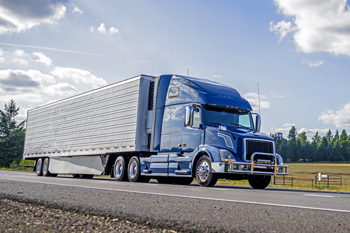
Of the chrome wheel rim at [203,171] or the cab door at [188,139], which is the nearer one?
the chrome wheel rim at [203,171]

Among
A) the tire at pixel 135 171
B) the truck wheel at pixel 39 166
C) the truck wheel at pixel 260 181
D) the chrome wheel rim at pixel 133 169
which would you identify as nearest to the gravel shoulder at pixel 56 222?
the truck wheel at pixel 260 181

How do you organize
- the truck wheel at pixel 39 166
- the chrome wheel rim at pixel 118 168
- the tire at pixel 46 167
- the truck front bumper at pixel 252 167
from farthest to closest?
the truck wheel at pixel 39 166 → the tire at pixel 46 167 → the chrome wheel rim at pixel 118 168 → the truck front bumper at pixel 252 167

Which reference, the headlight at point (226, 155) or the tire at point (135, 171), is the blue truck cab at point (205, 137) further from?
the tire at point (135, 171)

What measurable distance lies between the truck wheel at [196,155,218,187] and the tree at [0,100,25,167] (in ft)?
243

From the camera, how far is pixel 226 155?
11.8m

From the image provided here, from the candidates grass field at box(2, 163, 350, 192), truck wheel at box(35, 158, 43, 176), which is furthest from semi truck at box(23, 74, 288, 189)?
grass field at box(2, 163, 350, 192)

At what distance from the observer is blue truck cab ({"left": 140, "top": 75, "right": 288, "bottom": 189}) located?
12.1 meters

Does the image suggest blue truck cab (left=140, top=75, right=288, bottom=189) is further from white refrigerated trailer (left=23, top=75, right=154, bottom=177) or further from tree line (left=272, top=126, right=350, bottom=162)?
tree line (left=272, top=126, right=350, bottom=162)

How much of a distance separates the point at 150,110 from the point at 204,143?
373cm

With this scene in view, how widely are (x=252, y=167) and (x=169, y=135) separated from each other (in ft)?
11.1

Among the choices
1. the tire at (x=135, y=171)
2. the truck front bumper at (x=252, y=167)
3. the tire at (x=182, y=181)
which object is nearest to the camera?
the truck front bumper at (x=252, y=167)

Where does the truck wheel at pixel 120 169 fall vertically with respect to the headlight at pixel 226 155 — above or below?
below

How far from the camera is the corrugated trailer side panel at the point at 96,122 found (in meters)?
15.8

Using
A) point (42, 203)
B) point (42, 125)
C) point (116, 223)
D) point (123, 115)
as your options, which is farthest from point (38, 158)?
point (116, 223)
